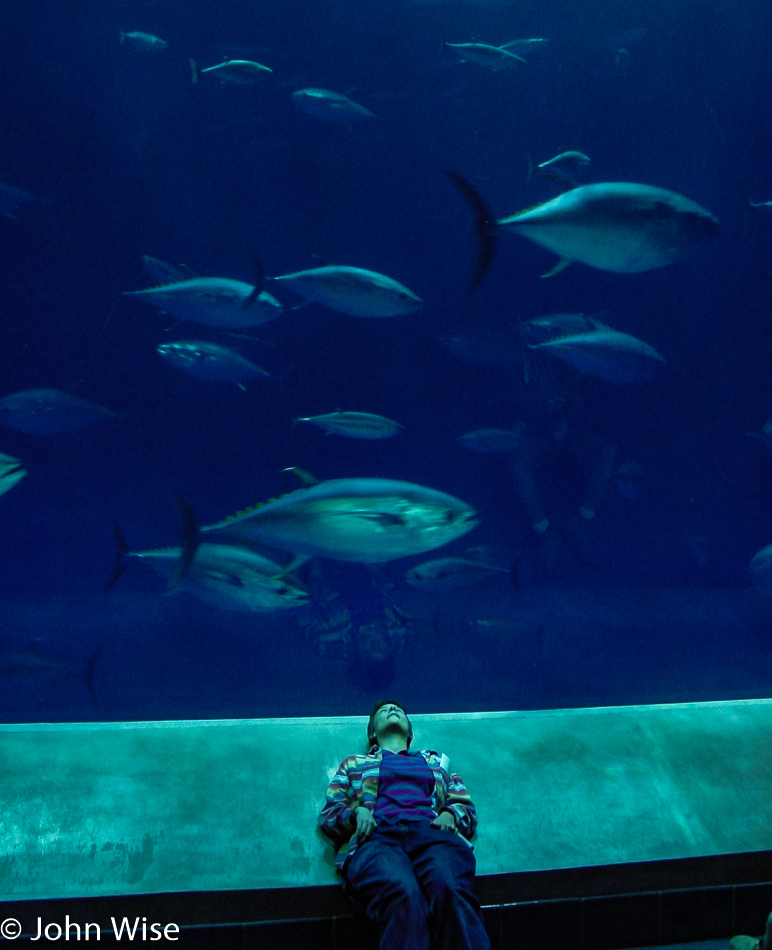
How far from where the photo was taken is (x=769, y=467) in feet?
14.6

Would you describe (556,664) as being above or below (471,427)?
below

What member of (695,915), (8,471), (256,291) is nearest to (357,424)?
(256,291)

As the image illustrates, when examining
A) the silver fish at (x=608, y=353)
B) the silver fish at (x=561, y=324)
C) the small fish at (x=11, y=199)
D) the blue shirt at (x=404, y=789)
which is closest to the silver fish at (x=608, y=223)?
the silver fish at (x=608, y=353)

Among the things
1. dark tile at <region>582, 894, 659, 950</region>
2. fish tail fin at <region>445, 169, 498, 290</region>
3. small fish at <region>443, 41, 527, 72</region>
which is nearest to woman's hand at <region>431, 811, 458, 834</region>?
dark tile at <region>582, 894, 659, 950</region>

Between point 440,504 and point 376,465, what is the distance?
1771 millimetres

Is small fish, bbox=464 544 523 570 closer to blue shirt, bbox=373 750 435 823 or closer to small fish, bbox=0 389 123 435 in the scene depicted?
blue shirt, bbox=373 750 435 823

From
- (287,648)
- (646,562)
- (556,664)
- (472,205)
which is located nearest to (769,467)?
(646,562)

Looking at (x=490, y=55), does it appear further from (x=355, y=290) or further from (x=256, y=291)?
(x=256, y=291)

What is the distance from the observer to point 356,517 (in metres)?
2.74

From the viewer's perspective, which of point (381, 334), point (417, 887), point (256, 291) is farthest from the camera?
point (381, 334)

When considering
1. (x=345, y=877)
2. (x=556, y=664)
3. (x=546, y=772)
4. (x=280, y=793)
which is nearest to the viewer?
(x=345, y=877)

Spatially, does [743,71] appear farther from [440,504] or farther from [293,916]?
[293,916]

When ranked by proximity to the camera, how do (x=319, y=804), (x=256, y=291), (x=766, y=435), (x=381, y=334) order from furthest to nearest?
(x=381, y=334)
(x=766, y=435)
(x=256, y=291)
(x=319, y=804)

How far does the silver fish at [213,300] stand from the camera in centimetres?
324
